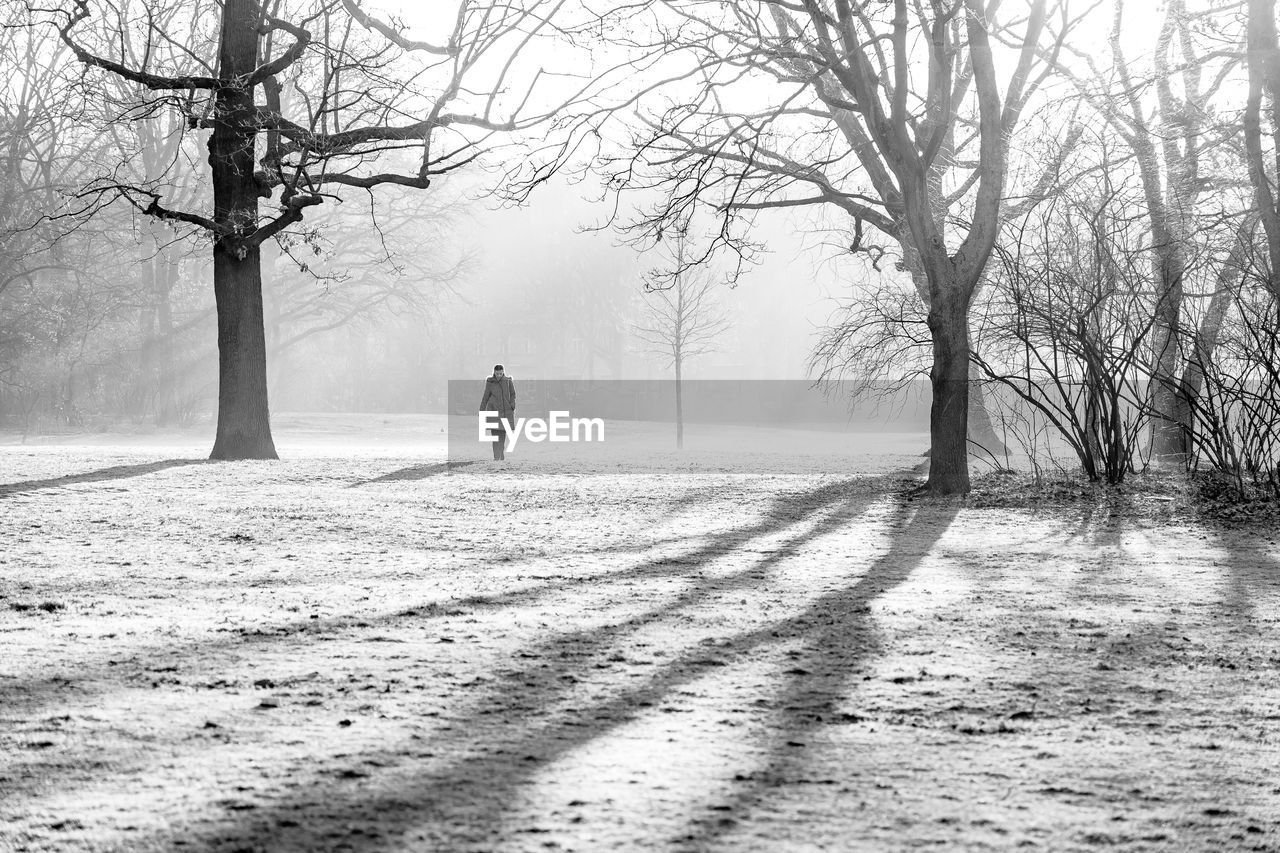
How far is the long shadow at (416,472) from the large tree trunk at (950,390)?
19.8 ft

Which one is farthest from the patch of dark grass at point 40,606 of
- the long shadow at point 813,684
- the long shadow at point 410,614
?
the long shadow at point 813,684

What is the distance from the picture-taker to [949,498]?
41.7 feet

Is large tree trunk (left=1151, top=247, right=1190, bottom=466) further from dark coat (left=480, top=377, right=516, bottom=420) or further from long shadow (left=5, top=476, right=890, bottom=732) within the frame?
dark coat (left=480, top=377, right=516, bottom=420)

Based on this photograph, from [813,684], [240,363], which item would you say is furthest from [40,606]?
[240,363]

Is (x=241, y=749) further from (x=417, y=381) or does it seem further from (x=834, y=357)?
(x=417, y=381)

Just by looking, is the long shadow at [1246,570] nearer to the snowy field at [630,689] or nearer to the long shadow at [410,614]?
the snowy field at [630,689]

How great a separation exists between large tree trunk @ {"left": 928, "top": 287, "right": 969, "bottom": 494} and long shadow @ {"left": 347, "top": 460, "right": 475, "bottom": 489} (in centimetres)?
603

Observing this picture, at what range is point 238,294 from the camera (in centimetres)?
1717

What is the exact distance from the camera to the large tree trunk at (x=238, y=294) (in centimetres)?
1702

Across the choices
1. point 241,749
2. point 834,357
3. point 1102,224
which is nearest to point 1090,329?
point 1102,224

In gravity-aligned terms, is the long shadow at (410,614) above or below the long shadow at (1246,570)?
above

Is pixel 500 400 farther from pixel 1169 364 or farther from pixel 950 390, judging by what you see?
pixel 1169 364

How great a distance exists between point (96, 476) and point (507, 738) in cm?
1120

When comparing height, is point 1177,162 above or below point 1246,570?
above
